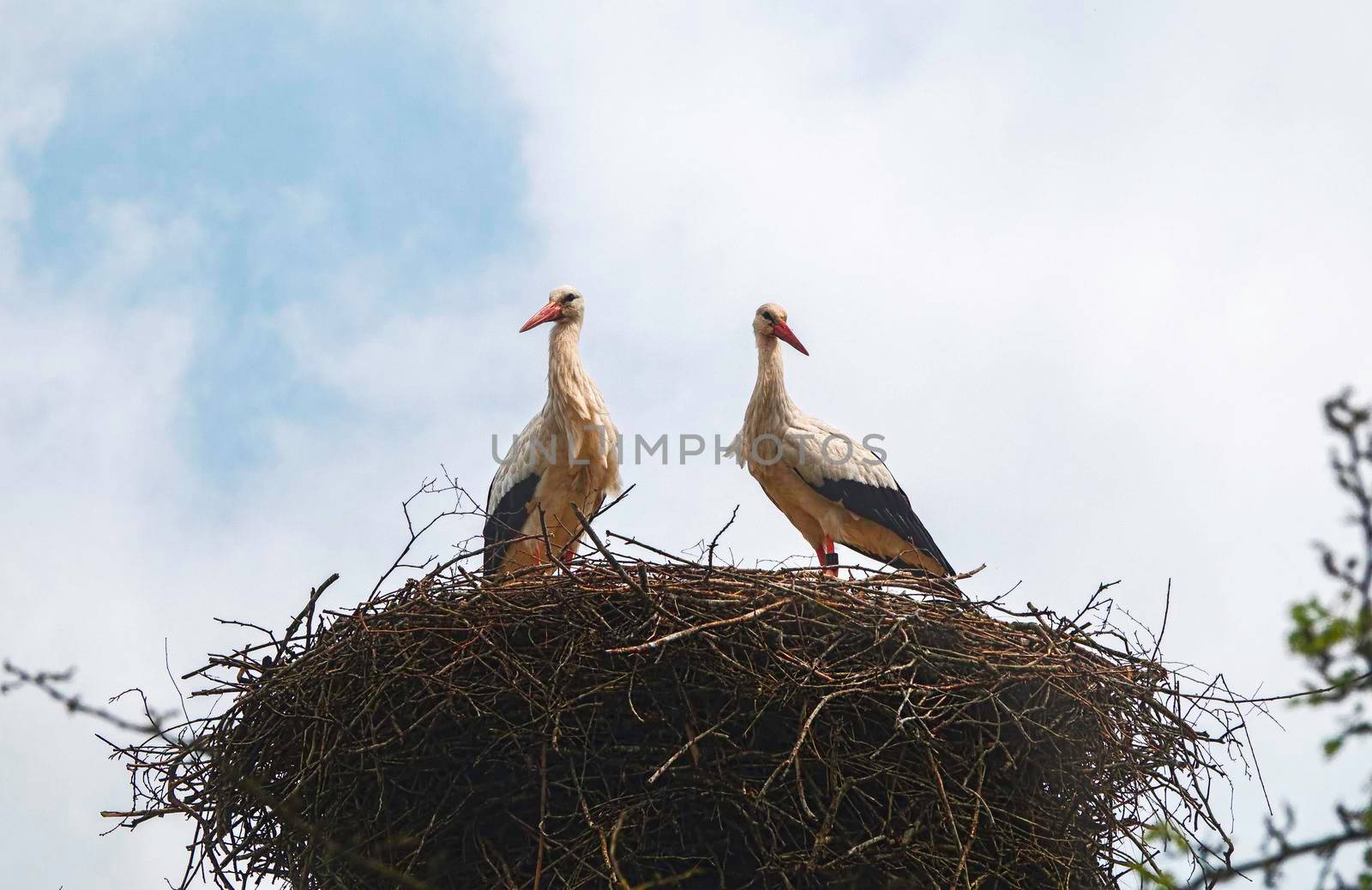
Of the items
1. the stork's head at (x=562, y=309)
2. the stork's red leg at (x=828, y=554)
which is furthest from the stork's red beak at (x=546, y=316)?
the stork's red leg at (x=828, y=554)

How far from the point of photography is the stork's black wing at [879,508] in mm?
5910

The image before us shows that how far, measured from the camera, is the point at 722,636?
3678 mm

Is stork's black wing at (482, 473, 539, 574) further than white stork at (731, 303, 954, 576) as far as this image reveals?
No

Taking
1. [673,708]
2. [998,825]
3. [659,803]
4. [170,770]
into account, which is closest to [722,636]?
[673,708]

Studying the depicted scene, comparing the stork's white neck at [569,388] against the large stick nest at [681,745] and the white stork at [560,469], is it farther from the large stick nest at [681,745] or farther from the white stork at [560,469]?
the large stick nest at [681,745]

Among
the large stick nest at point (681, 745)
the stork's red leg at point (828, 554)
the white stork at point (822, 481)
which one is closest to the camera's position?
the large stick nest at point (681, 745)

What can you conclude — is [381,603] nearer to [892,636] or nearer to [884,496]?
[892,636]

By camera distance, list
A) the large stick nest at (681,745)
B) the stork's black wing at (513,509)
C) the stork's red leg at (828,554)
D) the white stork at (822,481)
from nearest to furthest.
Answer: the large stick nest at (681,745)
the stork's black wing at (513,509)
the white stork at (822,481)
the stork's red leg at (828,554)

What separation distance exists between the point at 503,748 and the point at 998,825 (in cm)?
134

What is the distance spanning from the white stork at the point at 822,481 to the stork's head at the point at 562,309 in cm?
86

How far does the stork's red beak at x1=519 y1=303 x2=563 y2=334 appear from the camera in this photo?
6.16 meters

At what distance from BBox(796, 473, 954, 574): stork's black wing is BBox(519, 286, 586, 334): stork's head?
1285 millimetres

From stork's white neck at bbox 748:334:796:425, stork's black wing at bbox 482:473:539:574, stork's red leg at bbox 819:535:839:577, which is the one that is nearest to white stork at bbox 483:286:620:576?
stork's black wing at bbox 482:473:539:574

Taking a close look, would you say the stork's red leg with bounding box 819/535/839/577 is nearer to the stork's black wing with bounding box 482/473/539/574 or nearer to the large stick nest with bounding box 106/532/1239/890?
the stork's black wing with bounding box 482/473/539/574
